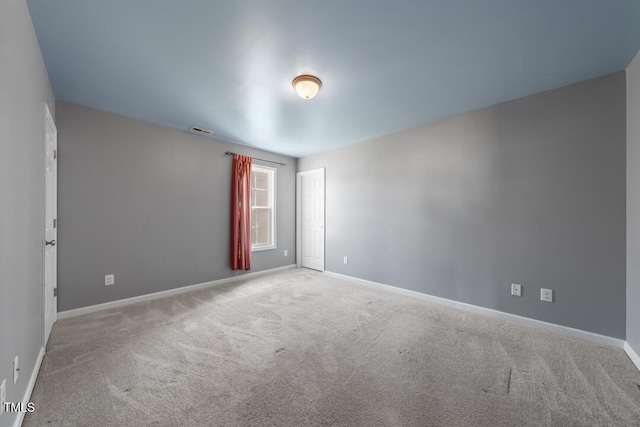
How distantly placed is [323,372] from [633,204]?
288cm

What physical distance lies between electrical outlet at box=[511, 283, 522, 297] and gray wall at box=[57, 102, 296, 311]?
398cm

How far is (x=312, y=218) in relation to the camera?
5.11m

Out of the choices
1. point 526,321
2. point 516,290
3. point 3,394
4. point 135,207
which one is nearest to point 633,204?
point 516,290

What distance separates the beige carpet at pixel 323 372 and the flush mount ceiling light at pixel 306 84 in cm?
234

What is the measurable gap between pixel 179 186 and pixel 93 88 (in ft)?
4.82

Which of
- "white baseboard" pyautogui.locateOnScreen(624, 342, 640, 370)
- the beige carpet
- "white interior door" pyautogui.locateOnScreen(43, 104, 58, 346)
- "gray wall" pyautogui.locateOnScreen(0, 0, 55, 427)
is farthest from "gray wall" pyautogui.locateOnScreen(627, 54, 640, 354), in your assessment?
"white interior door" pyautogui.locateOnScreen(43, 104, 58, 346)

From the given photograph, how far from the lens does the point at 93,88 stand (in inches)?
98.5

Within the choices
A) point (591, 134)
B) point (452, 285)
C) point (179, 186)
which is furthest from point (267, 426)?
point (591, 134)

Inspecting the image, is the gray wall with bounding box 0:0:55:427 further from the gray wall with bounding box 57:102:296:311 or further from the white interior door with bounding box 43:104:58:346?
the gray wall with bounding box 57:102:296:311

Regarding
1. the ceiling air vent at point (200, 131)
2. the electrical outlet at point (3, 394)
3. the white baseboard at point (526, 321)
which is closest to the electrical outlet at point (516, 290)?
the white baseboard at point (526, 321)

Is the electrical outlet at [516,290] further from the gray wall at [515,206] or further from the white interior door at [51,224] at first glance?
the white interior door at [51,224]

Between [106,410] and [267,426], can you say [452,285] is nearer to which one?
[267,426]

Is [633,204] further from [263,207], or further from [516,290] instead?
[263,207]

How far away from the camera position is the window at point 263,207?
4.80 m
